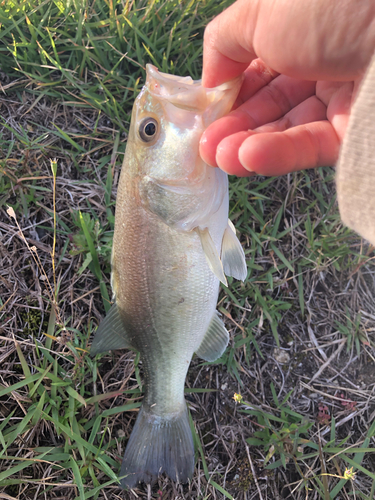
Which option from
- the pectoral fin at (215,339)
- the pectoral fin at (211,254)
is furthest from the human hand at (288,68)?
the pectoral fin at (215,339)

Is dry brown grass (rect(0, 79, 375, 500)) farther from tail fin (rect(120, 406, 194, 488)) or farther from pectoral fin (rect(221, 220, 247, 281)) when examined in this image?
pectoral fin (rect(221, 220, 247, 281))

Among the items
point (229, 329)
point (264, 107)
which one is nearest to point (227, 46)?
point (264, 107)

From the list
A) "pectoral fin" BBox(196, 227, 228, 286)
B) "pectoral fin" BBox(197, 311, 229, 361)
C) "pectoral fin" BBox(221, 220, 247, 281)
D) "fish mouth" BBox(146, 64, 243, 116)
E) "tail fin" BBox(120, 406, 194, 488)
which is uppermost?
"fish mouth" BBox(146, 64, 243, 116)

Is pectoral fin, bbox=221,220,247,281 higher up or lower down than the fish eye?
lower down

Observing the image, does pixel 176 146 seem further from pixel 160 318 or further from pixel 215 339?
pixel 215 339

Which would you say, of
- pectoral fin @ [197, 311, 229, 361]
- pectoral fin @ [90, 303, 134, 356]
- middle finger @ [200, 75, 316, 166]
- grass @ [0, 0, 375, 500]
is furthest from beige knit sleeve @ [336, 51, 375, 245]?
pectoral fin @ [90, 303, 134, 356]

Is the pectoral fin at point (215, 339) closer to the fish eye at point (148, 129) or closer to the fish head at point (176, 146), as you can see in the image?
the fish head at point (176, 146)
